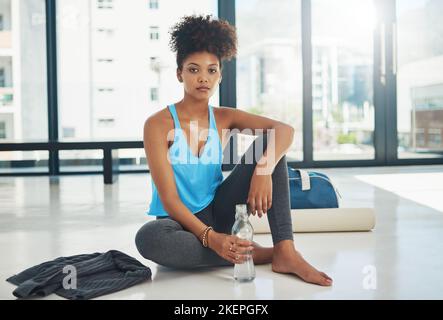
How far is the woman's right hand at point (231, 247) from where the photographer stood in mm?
1748

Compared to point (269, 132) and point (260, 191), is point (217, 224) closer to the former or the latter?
point (260, 191)

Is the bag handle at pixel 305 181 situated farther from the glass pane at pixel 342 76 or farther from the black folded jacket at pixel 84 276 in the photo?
the glass pane at pixel 342 76

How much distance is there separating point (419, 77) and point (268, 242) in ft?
13.9

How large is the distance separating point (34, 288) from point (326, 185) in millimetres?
1486

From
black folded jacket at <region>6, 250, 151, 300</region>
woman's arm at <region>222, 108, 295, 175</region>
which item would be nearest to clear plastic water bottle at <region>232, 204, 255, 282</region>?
woman's arm at <region>222, 108, 295, 175</region>

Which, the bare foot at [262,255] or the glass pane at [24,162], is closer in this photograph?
the bare foot at [262,255]

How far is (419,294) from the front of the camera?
1.74 m

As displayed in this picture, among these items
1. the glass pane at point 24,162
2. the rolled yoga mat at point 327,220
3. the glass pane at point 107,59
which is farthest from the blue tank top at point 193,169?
the glass pane at point 24,162

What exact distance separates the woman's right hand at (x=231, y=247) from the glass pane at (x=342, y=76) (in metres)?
4.46

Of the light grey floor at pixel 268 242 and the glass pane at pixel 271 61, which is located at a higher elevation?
the glass pane at pixel 271 61

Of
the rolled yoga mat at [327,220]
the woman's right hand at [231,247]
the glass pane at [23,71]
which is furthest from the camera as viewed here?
the glass pane at [23,71]

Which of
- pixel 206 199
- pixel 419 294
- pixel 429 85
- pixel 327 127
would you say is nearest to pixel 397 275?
pixel 419 294

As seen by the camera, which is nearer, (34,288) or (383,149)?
(34,288)
